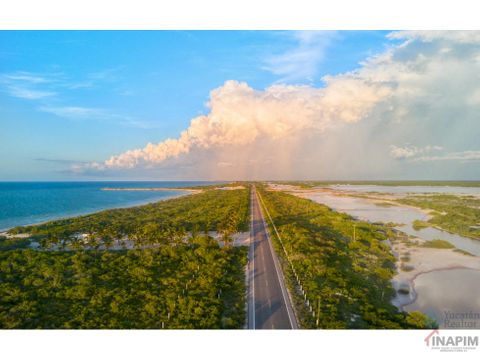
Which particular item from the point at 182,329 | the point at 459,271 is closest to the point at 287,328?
the point at 182,329

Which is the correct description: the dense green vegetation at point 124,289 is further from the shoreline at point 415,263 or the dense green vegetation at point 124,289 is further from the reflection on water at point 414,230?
the reflection on water at point 414,230

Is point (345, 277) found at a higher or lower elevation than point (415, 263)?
higher

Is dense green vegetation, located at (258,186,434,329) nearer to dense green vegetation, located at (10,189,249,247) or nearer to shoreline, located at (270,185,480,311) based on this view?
shoreline, located at (270,185,480,311)

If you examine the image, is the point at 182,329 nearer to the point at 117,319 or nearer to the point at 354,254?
the point at 117,319

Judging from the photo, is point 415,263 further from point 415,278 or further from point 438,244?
point 438,244

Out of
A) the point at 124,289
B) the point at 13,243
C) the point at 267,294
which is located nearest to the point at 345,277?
the point at 267,294

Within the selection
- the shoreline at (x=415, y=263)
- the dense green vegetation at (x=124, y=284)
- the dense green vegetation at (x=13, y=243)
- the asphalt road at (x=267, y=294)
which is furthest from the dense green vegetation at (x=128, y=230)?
the shoreline at (x=415, y=263)
